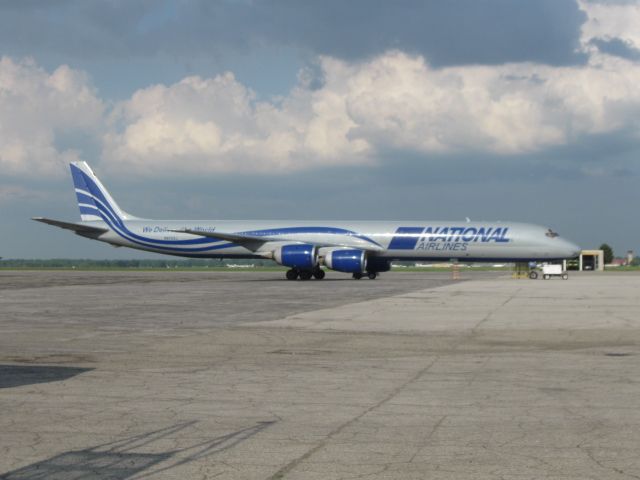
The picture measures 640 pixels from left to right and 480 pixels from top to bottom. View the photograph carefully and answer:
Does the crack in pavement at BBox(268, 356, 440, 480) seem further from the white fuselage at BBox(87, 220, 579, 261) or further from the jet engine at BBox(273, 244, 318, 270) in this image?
the white fuselage at BBox(87, 220, 579, 261)

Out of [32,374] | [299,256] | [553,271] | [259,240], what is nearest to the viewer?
[32,374]

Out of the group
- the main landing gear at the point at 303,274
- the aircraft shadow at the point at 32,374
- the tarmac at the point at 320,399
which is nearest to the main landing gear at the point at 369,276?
the main landing gear at the point at 303,274

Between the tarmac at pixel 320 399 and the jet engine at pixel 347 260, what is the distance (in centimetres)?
2995

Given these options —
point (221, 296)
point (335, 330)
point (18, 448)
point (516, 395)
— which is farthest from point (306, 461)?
point (221, 296)

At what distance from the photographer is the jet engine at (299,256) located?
52062 mm

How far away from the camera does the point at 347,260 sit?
51.4 m

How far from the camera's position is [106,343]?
53.3 feet

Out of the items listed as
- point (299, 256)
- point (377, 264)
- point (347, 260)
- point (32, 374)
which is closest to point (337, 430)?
point (32, 374)

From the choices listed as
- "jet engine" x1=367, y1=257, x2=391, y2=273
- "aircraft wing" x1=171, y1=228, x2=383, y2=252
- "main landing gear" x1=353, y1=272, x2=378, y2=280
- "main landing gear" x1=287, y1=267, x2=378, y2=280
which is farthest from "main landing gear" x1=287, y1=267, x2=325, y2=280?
"jet engine" x1=367, y1=257, x2=391, y2=273

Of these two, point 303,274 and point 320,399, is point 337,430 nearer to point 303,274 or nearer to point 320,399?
point 320,399

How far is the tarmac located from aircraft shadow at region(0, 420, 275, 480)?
24 mm

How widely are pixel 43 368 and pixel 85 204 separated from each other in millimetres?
52419

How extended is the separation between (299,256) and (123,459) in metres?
45.3

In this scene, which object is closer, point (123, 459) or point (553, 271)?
point (123, 459)
